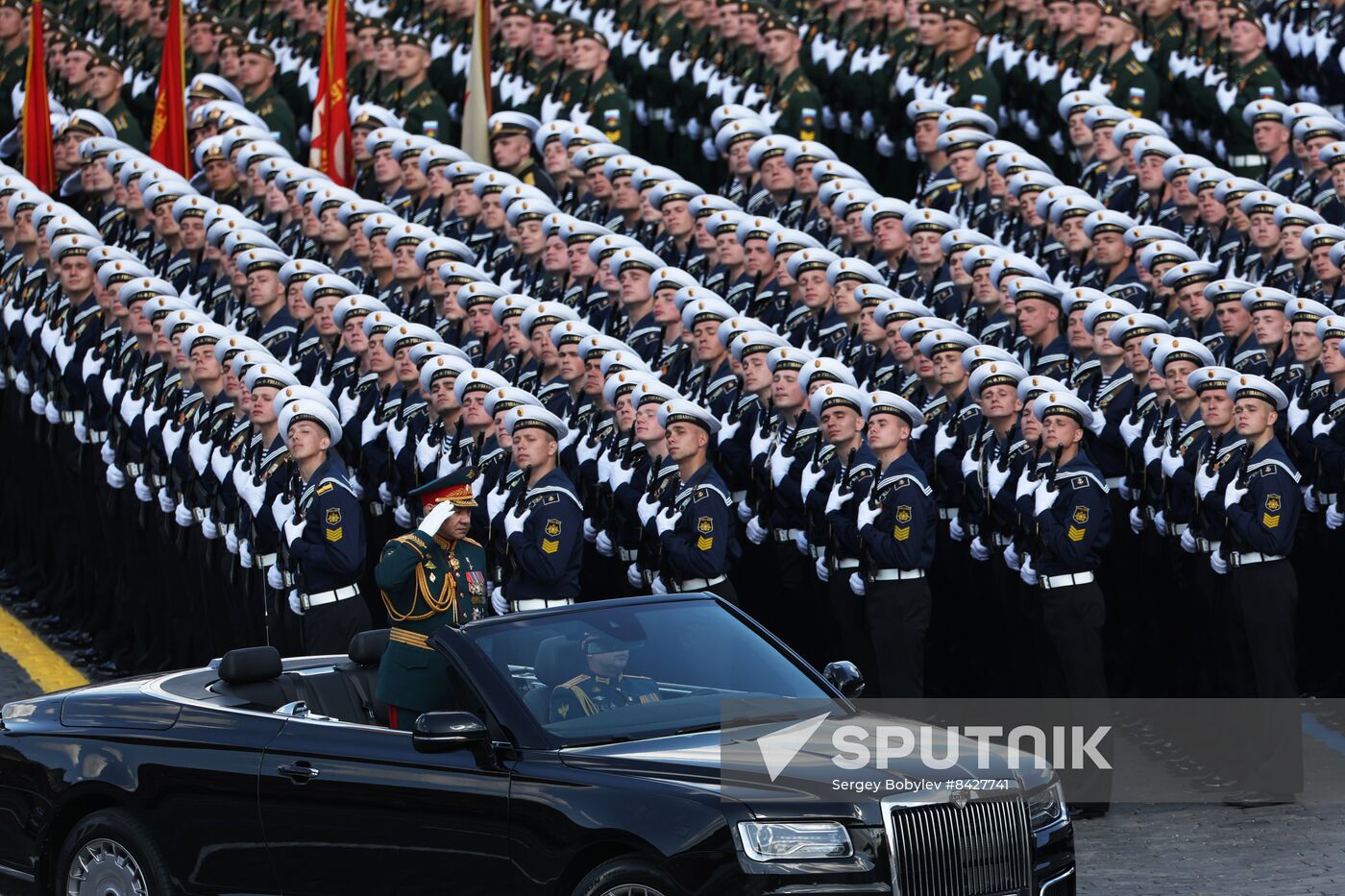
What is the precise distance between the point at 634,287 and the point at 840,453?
2980 millimetres

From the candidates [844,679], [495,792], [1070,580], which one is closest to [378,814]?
[495,792]

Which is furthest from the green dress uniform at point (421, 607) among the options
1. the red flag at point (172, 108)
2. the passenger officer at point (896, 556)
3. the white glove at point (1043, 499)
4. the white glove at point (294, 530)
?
the red flag at point (172, 108)

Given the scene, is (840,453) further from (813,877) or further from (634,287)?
(813,877)

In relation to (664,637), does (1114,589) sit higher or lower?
lower

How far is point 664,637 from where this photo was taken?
888 centimetres

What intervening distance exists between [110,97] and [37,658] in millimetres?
6529

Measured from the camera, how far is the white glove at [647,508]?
43.4 feet

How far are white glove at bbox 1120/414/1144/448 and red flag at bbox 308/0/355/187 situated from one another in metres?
7.80

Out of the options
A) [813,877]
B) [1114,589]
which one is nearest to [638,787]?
[813,877]

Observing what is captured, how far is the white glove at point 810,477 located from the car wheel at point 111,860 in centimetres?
511

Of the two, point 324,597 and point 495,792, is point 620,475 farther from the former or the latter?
point 495,792

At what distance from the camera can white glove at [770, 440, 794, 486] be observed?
13773mm

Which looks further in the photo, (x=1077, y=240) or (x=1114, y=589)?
(x=1077, y=240)

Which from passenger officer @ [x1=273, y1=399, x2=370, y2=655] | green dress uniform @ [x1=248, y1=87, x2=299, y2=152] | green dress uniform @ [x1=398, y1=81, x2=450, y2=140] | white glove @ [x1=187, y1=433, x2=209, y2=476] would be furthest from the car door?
green dress uniform @ [x1=248, y1=87, x2=299, y2=152]
